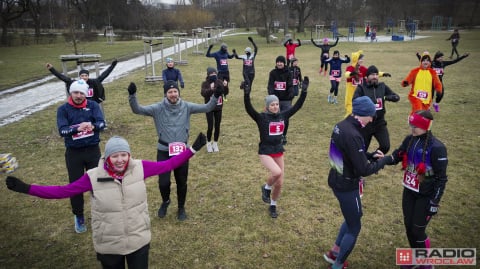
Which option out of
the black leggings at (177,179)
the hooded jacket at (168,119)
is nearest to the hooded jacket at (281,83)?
the hooded jacket at (168,119)

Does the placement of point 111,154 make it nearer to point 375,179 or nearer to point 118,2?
point 375,179

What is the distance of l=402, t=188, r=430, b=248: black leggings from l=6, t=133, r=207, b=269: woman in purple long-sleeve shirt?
10.6 feet

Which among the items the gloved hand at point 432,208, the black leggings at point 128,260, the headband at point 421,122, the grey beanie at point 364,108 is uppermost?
the grey beanie at point 364,108

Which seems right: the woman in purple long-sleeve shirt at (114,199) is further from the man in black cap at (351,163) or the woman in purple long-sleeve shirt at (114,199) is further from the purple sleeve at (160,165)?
the man in black cap at (351,163)

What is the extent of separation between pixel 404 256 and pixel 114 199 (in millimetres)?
3994

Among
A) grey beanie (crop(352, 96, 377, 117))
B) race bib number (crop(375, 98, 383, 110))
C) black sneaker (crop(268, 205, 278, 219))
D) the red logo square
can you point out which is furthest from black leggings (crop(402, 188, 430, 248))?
race bib number (crop(375, 98, 383, 110))

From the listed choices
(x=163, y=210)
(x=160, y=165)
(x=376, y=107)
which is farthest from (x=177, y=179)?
(x=376, y=107)

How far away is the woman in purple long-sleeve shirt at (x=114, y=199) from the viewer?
3246 millimetres

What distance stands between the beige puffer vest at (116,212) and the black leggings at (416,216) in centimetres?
327

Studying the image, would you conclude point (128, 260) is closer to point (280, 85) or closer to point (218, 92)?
point (218, 92)

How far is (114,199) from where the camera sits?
3.26 metres

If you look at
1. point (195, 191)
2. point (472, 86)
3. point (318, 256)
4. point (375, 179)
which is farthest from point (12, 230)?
point (472, 86)

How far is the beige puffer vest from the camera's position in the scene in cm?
325

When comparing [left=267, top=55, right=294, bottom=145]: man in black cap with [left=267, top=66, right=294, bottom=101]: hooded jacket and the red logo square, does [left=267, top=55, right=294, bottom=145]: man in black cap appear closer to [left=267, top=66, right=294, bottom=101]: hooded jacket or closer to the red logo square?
[left=267, top=66, right=294, bottom=101]: hooded jacket
